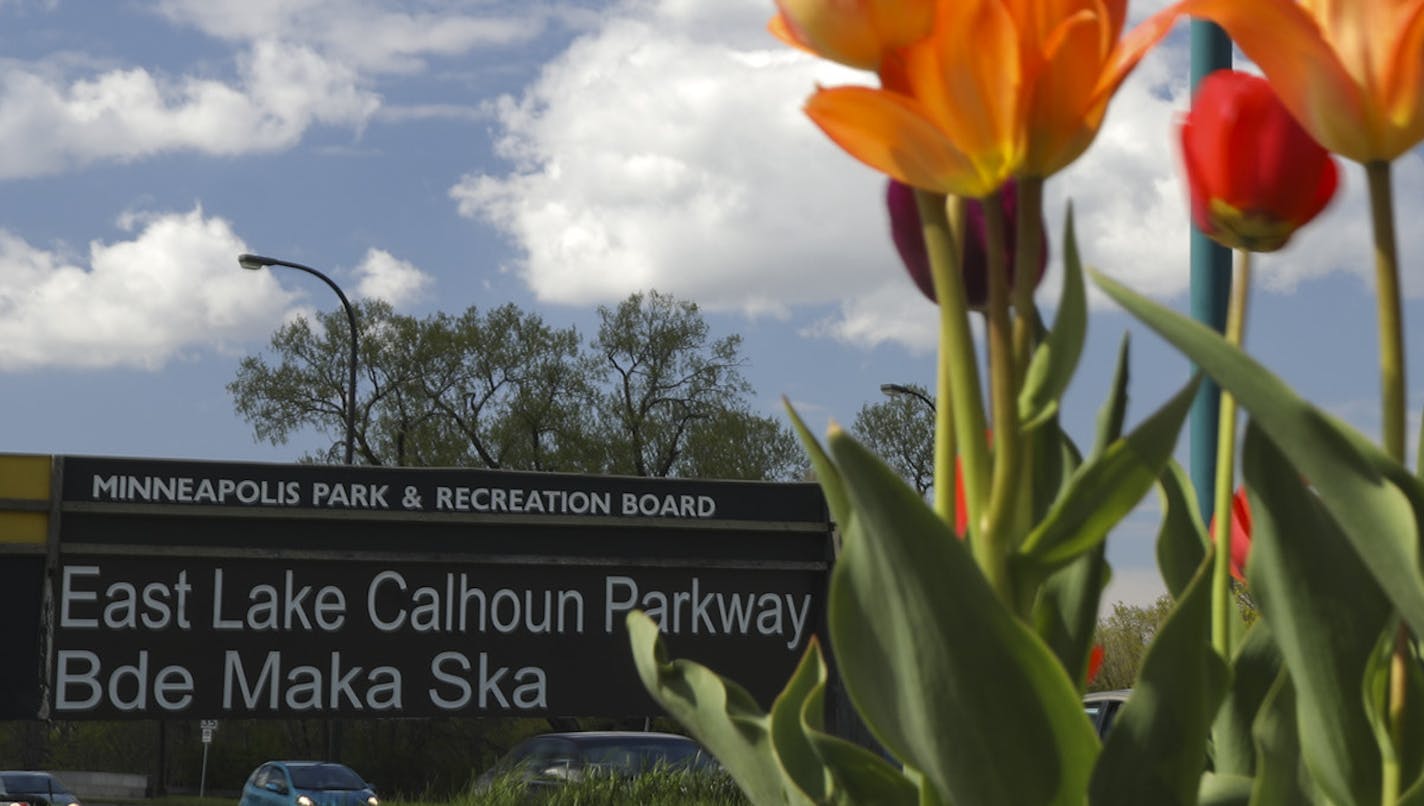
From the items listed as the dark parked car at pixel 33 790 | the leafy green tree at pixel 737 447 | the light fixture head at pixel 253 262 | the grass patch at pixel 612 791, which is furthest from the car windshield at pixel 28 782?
the leafy green tree at pixel 737 447

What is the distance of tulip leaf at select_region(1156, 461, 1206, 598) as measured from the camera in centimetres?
121

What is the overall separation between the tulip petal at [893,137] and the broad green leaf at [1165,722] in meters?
0.24

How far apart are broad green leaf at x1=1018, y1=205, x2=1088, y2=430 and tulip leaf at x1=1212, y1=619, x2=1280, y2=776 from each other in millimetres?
229

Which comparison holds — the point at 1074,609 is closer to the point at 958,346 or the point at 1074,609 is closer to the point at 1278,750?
the point at 1278,750

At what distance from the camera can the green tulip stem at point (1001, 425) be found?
0.89m

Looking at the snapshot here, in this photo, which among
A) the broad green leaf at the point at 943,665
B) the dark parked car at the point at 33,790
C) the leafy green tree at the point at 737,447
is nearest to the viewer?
the broad green leaf at the point at 943,665

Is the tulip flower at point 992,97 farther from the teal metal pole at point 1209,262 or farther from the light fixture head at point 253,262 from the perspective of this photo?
Answer: the light fixture head at point 253,262

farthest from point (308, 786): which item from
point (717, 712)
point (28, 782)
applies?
point (717, 712)

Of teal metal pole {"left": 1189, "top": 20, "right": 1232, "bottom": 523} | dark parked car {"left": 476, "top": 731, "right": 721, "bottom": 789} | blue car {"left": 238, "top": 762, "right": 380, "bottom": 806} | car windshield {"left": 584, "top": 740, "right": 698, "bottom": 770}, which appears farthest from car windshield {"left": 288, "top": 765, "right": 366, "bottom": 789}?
teal metal pole {"left": 1189, "top": 20, "right": 1232, "bottom": 523}

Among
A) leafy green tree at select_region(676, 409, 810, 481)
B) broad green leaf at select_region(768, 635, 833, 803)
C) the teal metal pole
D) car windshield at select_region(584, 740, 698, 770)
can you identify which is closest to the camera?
broad green leaf at select_region(768, 635, 833, 803)

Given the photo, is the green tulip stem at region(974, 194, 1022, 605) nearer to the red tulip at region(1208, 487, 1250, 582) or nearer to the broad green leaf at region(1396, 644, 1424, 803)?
the broad green leaf at region(1396, 644, 1424, 803)

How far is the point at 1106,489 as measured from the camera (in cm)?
90

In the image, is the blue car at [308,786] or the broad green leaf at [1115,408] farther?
the blue car at [308,786]

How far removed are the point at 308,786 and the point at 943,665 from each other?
20.8 meters
